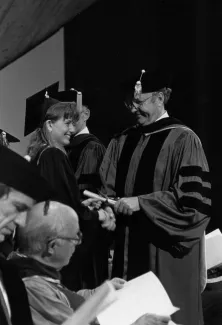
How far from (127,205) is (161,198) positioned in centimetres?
21

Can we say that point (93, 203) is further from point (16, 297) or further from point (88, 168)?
point (16, 297)

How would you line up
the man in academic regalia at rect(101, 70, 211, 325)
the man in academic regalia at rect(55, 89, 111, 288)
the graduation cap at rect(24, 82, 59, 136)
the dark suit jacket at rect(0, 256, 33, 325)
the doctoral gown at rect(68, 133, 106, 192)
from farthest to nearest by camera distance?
the doctoral gown at rect(68, 133, 106, 192)
the man in academic regalia at rect(55, 89, 111, 288)
the graduation cap at rect(24, 82, 59, 136)
the man in academic regalia at rect(101, 70, 211, 325)
the dark suit jacket at rect(0, 256, 33, 325)

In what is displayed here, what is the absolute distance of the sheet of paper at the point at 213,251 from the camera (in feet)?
13.5

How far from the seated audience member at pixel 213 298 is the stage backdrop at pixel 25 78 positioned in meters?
3.48

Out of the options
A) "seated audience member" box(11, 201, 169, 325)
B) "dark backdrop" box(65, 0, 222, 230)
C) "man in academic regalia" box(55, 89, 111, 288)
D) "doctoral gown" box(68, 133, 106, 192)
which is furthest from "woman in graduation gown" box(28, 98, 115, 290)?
"dark backdrop" box(65, 0, 222, 230)

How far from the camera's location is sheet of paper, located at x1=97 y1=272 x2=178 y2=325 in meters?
1.62

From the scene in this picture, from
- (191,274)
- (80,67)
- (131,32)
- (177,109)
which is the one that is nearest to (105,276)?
(191,274)

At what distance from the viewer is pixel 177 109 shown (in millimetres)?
5828

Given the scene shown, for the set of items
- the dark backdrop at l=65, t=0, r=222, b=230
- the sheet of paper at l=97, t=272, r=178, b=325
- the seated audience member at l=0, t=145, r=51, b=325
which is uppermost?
the dark backdrop at l=65, t=0, r=222, b=230

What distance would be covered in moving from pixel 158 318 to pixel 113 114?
5214 millimetres

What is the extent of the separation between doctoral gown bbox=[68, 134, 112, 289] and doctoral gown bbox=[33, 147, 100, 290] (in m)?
0.27

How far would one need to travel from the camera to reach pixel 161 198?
3.66 meters

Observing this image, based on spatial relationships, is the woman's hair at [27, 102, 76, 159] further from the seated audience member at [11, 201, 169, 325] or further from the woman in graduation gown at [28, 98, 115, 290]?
the seated audience member at [11, 201, 169, 325]

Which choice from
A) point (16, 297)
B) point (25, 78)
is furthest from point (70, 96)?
point (16, 297)
